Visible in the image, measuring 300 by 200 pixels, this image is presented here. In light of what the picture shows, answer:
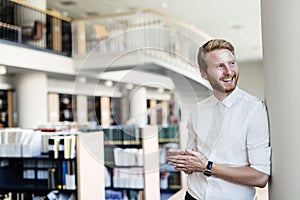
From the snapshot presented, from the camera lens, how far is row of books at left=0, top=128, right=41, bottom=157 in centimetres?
478

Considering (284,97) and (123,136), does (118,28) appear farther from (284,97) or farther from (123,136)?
(284,97)

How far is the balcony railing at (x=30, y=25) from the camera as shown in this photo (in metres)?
9.58

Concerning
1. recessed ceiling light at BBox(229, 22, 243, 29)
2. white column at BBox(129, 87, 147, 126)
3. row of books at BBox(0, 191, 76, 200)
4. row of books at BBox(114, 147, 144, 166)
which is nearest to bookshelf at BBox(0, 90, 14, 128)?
white column at BBox(129, 87, 147, 126)

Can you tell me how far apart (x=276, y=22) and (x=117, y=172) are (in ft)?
14.6

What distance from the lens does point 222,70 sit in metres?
1.54

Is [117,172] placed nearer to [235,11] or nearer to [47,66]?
[47,66]

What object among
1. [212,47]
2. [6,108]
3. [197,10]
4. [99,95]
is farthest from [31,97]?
[212,47]

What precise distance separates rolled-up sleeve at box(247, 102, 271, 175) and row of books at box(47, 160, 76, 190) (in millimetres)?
3286

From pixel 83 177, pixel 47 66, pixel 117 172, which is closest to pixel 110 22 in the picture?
pixel 47 66

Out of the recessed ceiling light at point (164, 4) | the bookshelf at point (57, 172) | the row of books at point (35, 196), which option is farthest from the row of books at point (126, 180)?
the recessed ceiling light at point (164, 4)

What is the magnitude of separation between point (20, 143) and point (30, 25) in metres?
5.93

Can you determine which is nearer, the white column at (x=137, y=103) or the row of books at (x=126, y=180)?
the white column at (x=137, y=103)

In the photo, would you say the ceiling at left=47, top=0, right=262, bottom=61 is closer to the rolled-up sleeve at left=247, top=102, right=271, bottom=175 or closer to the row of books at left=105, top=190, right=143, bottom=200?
the row of books at left=105, top=190, right=143, bottom=200

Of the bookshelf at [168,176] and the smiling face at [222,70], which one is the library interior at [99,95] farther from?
the smiling face at [222,70]
